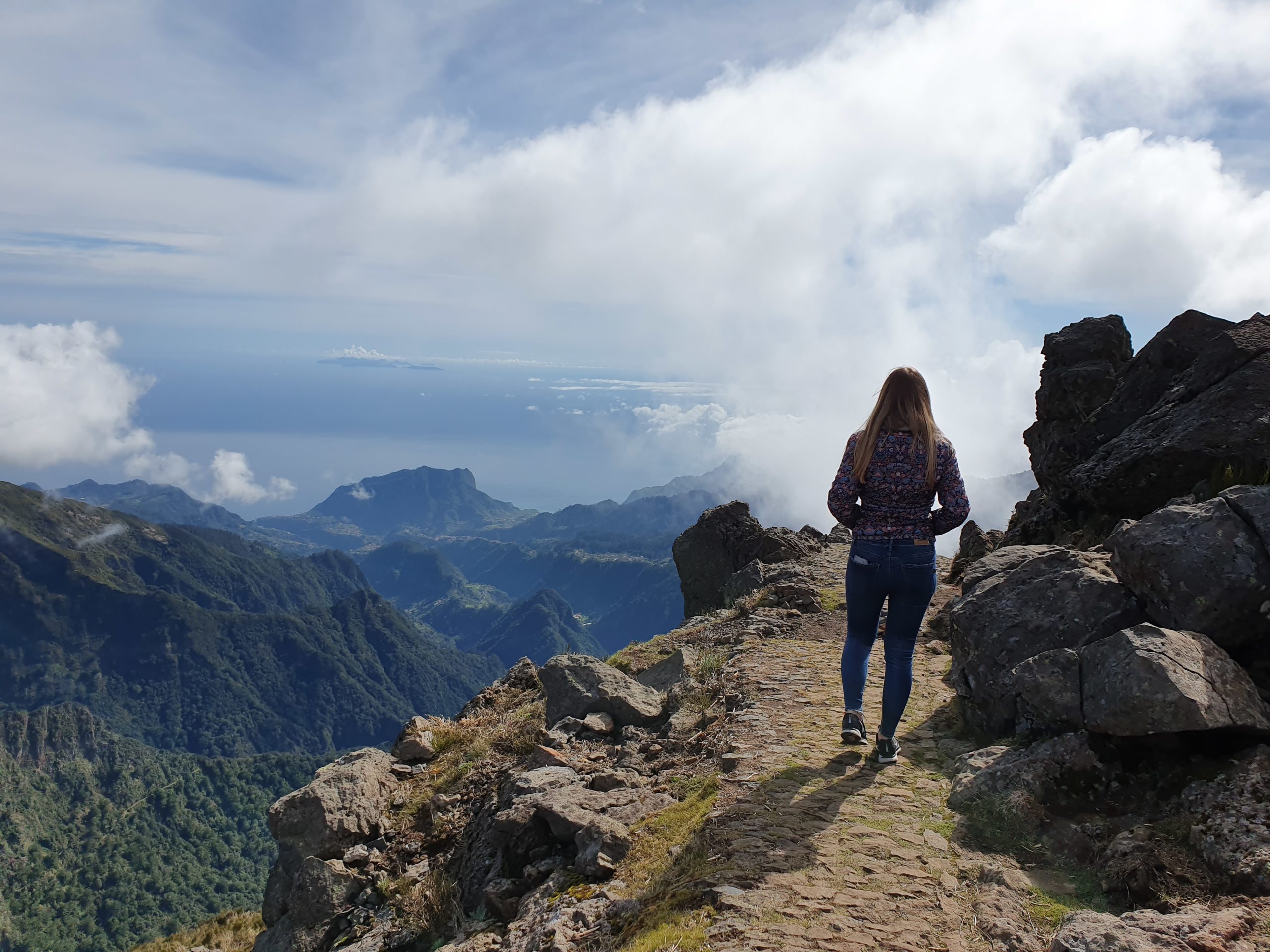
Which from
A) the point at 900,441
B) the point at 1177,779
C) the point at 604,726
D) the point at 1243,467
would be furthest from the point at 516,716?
the point at 1243,467

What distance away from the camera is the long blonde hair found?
7609 millimetres

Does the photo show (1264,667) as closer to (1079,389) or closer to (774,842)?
(774,842)

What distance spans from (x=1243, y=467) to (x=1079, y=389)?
8.66 m

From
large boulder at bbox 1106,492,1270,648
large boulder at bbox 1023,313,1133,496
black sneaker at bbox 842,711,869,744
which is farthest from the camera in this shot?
large boulder at bbox 1023,313,1133,496

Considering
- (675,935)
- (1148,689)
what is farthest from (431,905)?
(1148,689)

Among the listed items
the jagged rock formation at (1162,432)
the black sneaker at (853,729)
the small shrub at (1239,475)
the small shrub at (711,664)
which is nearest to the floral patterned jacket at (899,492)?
the black sneaker at (853,729)

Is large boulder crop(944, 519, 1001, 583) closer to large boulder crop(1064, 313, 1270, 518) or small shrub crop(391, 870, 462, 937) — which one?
large boulder crop(1064, 313, 1270, 518)

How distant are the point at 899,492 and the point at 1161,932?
402 cm

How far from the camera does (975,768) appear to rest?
7402 millimetres

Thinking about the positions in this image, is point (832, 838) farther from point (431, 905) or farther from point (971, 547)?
point (971, 547)

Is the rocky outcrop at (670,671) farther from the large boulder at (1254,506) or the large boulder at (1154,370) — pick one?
the large boulder at (1154,370)

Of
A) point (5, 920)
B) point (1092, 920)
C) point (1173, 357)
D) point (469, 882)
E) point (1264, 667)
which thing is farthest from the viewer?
point (5, 920)

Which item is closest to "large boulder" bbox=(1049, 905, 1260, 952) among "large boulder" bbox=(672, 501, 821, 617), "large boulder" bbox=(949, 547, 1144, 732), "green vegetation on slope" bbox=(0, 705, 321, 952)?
"large boulder" bbox=(949, 547, 1144, 732)

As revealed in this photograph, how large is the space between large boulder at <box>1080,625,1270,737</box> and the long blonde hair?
2.23 meters
